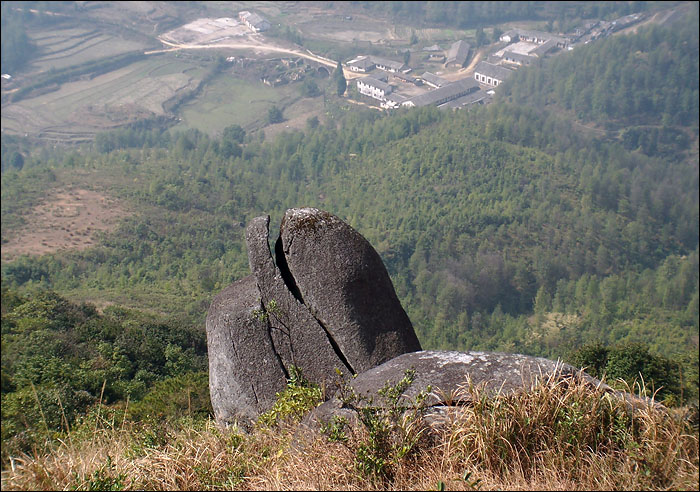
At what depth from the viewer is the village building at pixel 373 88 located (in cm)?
8712

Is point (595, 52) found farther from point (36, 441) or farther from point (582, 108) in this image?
point (36, 441)

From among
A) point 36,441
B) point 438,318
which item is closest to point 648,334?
point 438,318

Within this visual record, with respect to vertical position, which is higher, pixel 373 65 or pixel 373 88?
pixel 373 65

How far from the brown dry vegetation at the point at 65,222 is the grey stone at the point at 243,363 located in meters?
36.8

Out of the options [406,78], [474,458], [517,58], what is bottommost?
[406,78]

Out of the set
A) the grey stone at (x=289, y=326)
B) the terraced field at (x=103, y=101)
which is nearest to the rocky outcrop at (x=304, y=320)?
the grey stone at (x=289, y=326)

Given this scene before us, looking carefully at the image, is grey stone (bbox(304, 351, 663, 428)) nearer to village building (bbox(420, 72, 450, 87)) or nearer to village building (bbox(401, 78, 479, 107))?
village building (bbox(401, 78, 479, 107))

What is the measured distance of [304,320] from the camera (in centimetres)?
1040

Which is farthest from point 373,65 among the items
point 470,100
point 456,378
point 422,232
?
point 456,378

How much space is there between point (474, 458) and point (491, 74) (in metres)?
93.5

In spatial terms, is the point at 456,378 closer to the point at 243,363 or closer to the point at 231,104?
the point at 243,363

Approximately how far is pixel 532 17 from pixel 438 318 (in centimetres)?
10398

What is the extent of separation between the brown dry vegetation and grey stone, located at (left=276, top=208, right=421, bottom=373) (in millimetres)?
37513

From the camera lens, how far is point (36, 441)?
8.31m
